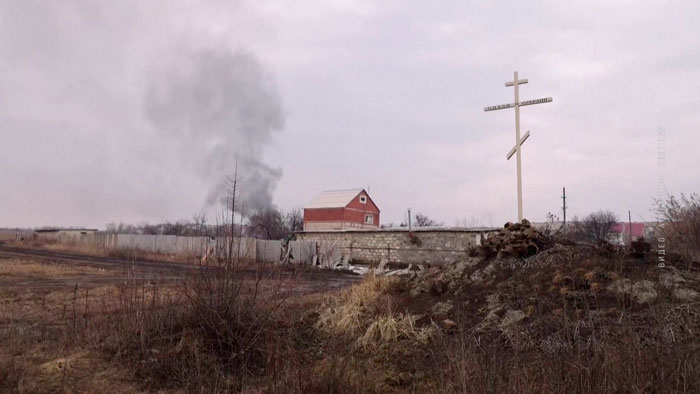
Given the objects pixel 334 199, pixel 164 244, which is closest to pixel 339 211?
pixel 334 199

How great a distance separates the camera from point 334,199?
43031 mm

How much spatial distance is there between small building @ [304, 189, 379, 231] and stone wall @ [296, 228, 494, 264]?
927 cm

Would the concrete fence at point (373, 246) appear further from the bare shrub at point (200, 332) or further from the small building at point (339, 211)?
the bare shrub at point (200, 332)

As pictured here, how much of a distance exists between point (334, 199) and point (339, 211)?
7.32ft

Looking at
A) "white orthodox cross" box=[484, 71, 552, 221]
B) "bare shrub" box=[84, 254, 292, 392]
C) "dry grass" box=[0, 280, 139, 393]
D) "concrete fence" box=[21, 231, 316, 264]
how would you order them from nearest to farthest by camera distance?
"dry grass" box=[0, 280, 139, 393] → "bare shrub" box=[84, 254, 292, 392] → "white orthodox cross" box=[484, 71, 552, 221] → "concrete fence" box=[21, 231, 316, 264]

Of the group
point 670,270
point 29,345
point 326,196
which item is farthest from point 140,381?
point 326,196

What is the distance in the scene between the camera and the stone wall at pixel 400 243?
81.9ft

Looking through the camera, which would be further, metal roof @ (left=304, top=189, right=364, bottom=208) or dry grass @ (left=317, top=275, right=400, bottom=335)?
metal roof @ (left=304, top=189, right=364, bottom=208)

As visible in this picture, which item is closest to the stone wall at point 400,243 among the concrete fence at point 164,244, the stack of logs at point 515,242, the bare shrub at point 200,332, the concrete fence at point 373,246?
the concrete fence at point 373,246

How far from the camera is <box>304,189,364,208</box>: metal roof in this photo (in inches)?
1651

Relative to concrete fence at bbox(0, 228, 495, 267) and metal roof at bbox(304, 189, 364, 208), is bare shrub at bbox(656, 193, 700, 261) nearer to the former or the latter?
concrete fence at bbox(0, 228, 495, 267)

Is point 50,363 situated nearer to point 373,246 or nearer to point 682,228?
point 682,228

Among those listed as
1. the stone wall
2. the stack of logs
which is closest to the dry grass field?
the stack of logs

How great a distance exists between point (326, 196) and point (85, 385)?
130 ft
